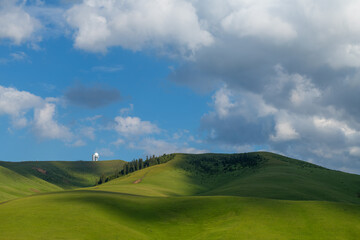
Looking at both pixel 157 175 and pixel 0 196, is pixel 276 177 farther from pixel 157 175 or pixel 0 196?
pixel 0 196

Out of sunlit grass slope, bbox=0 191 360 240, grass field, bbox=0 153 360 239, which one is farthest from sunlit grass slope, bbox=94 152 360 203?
sunlit grass slope, bbox=0 191 360 240

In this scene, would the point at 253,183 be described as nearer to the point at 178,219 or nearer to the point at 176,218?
the point at 176,218

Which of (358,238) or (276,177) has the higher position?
(276,177)

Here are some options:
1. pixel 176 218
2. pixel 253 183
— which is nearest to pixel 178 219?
pixel 176 218

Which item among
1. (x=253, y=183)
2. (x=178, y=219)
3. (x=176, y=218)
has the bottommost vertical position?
(x=178, y=219)

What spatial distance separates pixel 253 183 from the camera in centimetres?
12050

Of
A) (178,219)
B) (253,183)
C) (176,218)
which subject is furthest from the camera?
(253,183)

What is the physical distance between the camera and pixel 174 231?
55375mm

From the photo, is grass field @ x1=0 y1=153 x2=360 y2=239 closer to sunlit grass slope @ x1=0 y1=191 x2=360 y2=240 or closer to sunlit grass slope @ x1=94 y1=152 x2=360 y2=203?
sunlit grass slope @ x1=0 y1=191 x2=360 y2=240

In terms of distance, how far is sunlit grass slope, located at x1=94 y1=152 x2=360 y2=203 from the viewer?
103 metres

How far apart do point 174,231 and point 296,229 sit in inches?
712

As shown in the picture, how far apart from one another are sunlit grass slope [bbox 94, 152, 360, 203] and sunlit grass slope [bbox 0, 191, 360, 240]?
33.2 meters

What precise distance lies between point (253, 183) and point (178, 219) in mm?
65960

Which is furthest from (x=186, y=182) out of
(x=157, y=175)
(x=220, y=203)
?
(x=220, y=203)
